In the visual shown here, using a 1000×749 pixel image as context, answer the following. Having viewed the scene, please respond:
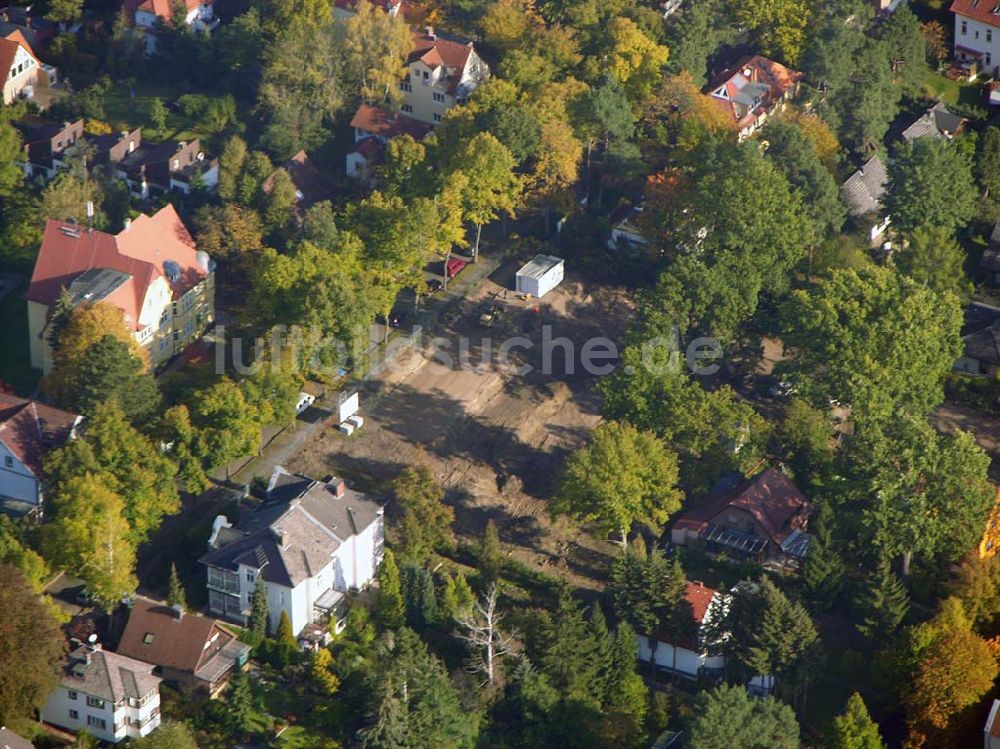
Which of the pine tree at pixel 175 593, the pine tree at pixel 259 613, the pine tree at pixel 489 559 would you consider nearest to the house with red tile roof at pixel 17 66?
the pine tree at pixel 175 593

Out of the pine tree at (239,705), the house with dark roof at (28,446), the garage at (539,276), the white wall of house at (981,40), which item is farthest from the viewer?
the white wall of house at (981,40)

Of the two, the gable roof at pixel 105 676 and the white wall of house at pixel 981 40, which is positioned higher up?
the white wall of house at pixel 981 40

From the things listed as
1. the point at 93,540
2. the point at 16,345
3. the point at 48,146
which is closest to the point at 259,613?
the point at 93,540

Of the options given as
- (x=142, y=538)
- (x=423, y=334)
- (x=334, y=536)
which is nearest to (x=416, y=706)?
(x=334, y=536)

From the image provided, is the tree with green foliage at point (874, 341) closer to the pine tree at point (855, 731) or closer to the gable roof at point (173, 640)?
the pine tree at point (855, 731)

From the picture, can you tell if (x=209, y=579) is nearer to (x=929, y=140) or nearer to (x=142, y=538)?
(x=142, y=538)

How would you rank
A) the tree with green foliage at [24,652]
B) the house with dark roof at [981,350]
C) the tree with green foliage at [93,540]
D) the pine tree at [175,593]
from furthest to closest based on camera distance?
the house with dark roof at [981,350]
the pine tree at [175,593]
the tree with green foliage at [93,540]
the tree with green foliage at [24,652]
